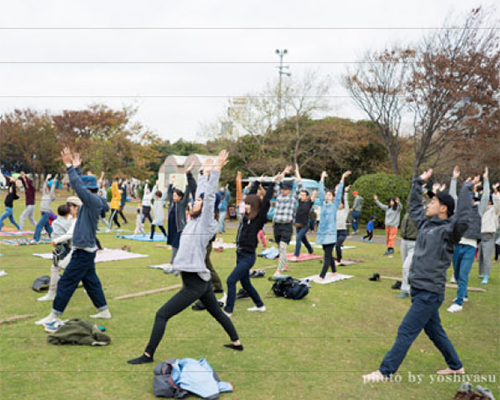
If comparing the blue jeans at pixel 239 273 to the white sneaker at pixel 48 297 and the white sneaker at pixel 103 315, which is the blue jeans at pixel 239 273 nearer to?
the white sneaker at pixel 103 315

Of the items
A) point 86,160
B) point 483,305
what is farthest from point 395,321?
point 86,160

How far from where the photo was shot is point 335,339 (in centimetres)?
592

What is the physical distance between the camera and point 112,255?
1205 cm

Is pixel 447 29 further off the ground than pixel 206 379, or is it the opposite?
pixel 447 29

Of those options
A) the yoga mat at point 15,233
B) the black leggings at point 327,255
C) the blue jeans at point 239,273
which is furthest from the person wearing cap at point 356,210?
the blue jeans at point 239,273

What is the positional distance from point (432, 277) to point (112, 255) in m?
9.31

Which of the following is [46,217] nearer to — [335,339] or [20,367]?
[20,367]

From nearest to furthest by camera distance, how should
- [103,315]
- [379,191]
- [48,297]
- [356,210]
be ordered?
[103,315], [48,297], [356,210], [379,191]

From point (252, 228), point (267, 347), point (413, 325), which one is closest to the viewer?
point (413, 325)

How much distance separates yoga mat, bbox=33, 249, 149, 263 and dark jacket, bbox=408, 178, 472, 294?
8521 millimetres

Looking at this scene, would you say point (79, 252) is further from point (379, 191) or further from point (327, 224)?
point (379, 191)

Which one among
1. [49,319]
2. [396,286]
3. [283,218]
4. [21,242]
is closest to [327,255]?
[283,218]

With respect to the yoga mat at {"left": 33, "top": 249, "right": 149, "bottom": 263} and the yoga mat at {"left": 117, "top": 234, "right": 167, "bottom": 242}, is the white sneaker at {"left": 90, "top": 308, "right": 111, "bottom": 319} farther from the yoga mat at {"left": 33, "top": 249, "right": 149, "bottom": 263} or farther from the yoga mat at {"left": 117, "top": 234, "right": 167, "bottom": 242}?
the yoga mat at {"left": 117, "top": 234, "right": 167, "bottom": 242}

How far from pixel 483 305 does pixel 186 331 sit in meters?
5.35
